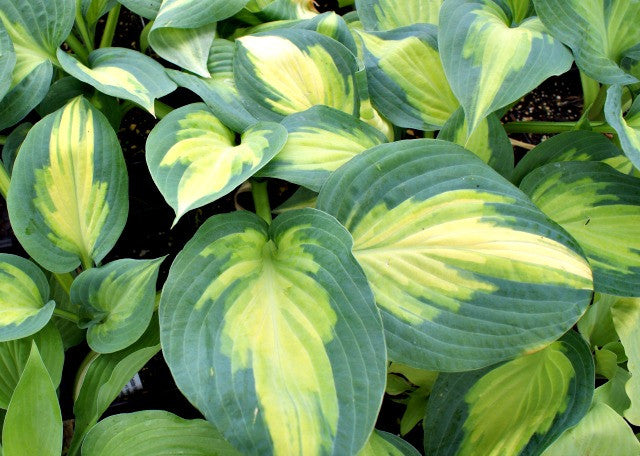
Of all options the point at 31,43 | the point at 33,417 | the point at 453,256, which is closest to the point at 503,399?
the point at 453,256

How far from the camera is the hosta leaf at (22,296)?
28.1 inches

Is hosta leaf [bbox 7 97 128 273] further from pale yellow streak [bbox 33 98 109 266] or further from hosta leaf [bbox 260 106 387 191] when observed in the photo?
hosta leaf [bbox 260 106 387 191]

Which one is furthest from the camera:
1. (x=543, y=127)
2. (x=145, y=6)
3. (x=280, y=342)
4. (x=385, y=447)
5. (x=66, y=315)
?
(x=543, y=127)

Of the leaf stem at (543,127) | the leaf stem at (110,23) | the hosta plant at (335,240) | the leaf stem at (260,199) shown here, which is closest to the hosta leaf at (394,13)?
the hosta plant at (335,240)

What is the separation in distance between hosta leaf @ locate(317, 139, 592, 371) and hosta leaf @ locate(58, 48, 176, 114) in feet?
1.16

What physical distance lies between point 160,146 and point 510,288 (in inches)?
19.3

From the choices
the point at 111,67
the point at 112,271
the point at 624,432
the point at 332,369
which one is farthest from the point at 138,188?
the point at 624,432

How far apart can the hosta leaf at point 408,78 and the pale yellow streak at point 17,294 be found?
2.00 ft

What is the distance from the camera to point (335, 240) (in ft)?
2.14

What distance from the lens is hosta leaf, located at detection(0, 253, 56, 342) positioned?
71cm

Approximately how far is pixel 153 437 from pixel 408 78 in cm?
67

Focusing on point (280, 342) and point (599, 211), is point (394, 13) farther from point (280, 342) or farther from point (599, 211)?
point (280, 342)

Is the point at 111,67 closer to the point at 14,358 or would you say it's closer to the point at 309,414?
the point at 14,358

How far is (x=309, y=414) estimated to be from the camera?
58cm
